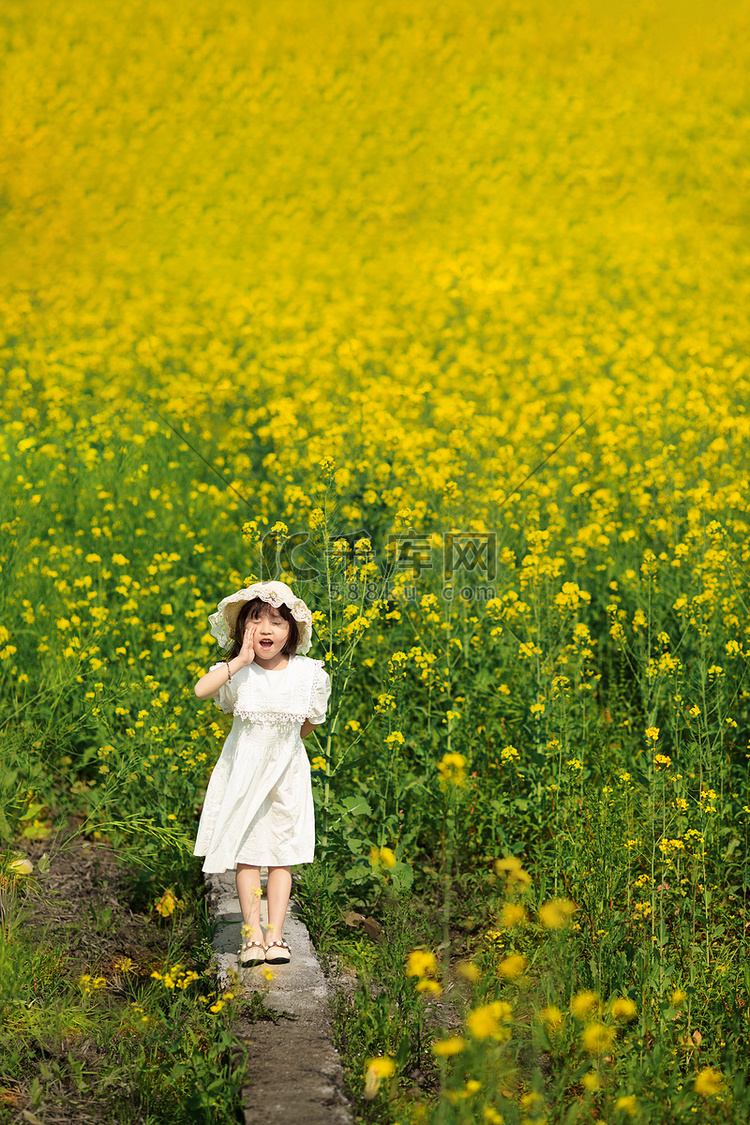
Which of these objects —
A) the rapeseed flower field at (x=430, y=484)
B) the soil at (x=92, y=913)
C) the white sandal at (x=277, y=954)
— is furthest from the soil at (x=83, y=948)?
the white sandal at (x=277, y=954)

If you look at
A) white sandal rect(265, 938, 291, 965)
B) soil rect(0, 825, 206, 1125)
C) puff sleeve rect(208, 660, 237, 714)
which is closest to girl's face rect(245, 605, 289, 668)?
puff sleeve rect(208, 660, 237, 714)

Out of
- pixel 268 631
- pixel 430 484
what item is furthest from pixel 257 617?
pixel 430 484

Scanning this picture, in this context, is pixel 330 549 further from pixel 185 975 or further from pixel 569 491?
pixel 569 491

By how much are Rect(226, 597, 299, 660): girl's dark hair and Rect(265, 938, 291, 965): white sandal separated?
809mm

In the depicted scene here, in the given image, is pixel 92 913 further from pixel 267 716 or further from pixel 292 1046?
pixel 292 1046

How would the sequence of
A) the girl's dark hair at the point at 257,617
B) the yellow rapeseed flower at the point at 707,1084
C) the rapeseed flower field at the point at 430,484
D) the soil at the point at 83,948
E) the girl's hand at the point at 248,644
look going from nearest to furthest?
the yellow rapeseed flower at the point at 707,1084, the soil at the point at 83,948, the girl's hand at the point at 248,644, the girl's dark hair at the point at 257,617, the rapeseed flower field at the point at 430,484

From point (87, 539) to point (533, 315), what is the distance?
543cm

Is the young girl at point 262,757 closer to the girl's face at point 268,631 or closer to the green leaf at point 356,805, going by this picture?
the girl's face at point 268,631

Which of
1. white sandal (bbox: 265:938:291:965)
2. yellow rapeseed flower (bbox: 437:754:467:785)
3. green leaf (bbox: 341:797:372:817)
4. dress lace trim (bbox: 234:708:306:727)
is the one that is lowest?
white sandal (bbox: 265:938:291:965)

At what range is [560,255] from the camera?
11758 millimetres

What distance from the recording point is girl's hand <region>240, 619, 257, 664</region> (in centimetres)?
Answer: 314

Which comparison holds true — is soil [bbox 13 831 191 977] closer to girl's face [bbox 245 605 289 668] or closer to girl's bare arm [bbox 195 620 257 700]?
girl's bare arm [bbox 195 620 257 700]

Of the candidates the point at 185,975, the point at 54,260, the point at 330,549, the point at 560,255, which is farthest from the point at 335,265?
the point at 185,975

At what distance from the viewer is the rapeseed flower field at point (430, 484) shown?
132 inches
